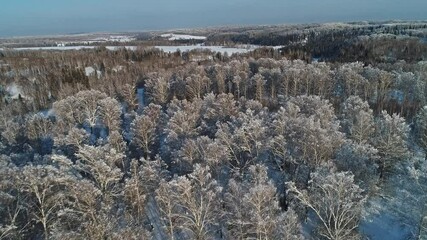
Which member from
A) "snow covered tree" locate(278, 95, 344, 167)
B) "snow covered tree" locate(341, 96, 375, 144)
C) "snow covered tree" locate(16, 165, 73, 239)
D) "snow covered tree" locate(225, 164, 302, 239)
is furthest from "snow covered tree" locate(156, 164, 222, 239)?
"snow covered tree" locate(341, 96, 375, 144)

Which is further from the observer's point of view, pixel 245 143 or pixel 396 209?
pixel 245 143

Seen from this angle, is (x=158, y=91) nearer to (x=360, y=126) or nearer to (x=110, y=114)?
(x=110, y=114)

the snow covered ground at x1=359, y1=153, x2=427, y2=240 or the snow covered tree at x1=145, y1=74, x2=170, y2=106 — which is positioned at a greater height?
the snow covered tree at x1=145, y1=74, x2=170, y2=106

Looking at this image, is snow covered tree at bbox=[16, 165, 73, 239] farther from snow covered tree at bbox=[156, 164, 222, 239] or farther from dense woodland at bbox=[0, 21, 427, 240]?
snow covered tree at bbox=[156, 164, 222, 239]

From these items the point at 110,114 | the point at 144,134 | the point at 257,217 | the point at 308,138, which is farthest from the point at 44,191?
the point at 110,114

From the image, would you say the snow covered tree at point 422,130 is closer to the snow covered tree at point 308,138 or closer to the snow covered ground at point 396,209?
the snow covered ground at point 396,209

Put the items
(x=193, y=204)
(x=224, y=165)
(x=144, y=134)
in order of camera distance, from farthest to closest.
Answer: (x=144, y=134) → (x=224, y=165) → (x=193, y=204)
